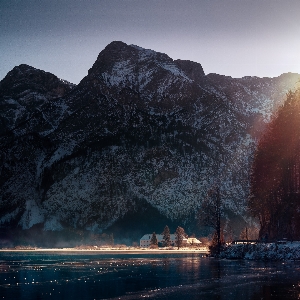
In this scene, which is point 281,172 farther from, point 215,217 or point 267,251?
point 215,217

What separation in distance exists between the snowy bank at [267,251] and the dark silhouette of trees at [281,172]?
5.67 metres

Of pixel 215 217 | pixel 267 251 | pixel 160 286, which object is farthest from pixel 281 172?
pixel 160 286

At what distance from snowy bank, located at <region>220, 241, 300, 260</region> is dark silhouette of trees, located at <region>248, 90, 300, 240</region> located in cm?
567

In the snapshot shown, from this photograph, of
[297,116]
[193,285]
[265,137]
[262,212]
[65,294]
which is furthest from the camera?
[262,212]

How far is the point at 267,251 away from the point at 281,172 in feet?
57.0

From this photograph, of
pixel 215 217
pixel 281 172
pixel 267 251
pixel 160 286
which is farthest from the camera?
pixel 215 217

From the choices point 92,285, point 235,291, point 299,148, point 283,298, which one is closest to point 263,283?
point 235,291

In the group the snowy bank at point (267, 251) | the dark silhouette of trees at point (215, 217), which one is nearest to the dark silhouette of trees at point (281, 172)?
the snowy bank at point (267, 251)

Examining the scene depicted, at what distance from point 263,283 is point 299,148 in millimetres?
47025

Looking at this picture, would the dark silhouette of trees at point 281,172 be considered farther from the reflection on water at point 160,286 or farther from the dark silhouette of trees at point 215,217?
the reflection on water at point 160,286

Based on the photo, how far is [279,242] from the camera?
81.1 meters

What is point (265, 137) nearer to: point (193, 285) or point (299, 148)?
point (299, 148)

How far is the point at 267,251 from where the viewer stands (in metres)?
79.3

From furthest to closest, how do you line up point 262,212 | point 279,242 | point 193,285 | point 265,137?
1. point 262,212
2. point 265,137
3. point 279,242
4. point 193,285
